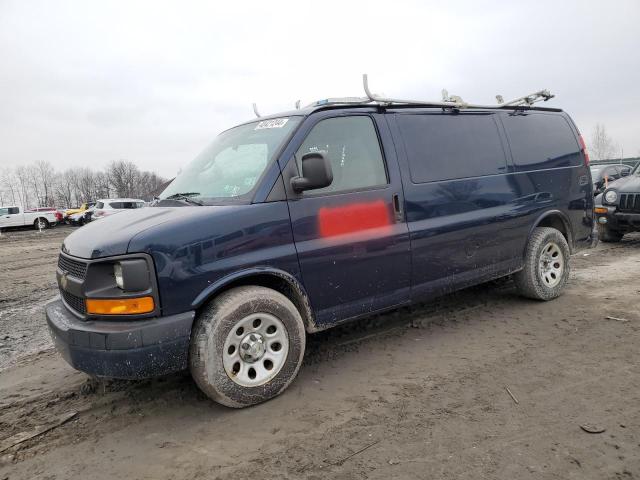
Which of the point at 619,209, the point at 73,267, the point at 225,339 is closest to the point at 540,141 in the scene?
the point at 225,339

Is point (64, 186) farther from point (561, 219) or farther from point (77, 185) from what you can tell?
point (561, 219)

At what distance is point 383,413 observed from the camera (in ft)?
9.59

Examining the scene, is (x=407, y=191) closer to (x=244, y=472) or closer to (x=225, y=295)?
(x=225, y=295)

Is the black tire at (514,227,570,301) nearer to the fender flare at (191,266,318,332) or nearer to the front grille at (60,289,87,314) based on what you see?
the fender flare at (191,266,318,332)

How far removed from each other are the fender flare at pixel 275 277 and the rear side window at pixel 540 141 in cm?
287

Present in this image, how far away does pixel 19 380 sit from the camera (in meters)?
3.80

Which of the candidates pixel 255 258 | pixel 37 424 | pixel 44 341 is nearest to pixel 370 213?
pixel 255 258

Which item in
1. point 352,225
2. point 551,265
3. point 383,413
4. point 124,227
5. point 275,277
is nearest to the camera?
point 383,413

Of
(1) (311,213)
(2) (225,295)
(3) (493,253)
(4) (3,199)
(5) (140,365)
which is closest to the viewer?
(5) (140,365)

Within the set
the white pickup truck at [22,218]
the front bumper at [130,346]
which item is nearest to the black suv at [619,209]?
the front bumper at [130,346]

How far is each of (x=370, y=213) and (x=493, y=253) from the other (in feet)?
5.40

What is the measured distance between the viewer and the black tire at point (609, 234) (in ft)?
28.9

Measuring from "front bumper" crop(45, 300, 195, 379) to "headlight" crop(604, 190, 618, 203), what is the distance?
864 cm

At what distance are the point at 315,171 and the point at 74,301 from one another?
6.21 feet
